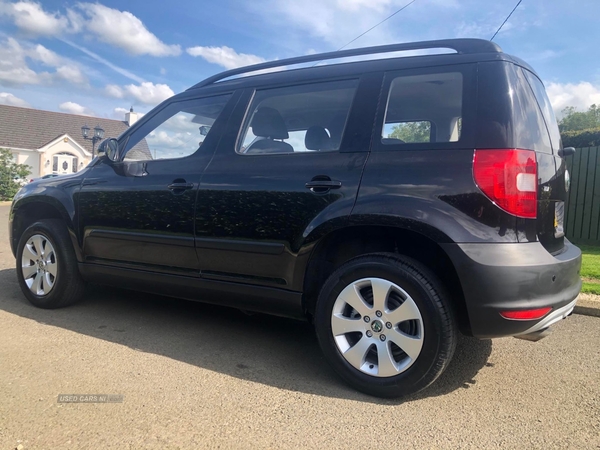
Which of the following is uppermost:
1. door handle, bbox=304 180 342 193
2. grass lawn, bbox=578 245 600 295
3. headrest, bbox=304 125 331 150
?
headrest, bbox=304 125 331 150

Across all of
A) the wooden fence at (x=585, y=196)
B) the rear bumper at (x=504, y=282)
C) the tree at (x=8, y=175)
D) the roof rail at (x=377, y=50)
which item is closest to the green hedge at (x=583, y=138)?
the wooden fence at (x=585, y=196)

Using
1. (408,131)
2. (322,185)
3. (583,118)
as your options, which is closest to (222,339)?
(322,185)

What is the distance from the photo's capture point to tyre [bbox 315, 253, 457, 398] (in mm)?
2510

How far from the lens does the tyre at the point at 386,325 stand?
2.51 metres

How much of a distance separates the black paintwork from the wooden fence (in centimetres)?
624

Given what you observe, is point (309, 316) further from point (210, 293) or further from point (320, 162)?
point (320, 162)

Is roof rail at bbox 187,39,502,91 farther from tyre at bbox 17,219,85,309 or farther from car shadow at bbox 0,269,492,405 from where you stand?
car shadow at bbox 0,269,492,405

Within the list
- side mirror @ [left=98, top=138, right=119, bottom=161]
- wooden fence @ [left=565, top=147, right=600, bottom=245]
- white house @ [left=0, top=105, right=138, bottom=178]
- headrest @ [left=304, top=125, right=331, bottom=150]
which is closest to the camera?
headrest @ [left=304, top=125, right=331, bottom=150]

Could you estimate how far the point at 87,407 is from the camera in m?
2.53

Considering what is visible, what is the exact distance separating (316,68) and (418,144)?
1.02 metres

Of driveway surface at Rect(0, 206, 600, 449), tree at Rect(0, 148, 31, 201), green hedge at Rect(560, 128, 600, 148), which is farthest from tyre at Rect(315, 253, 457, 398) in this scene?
tree at Rect(0, 148, 31, 201)

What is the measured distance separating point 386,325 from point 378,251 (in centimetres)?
46

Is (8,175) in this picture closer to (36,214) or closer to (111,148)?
(36,214)

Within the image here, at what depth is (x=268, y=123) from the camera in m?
3.53
